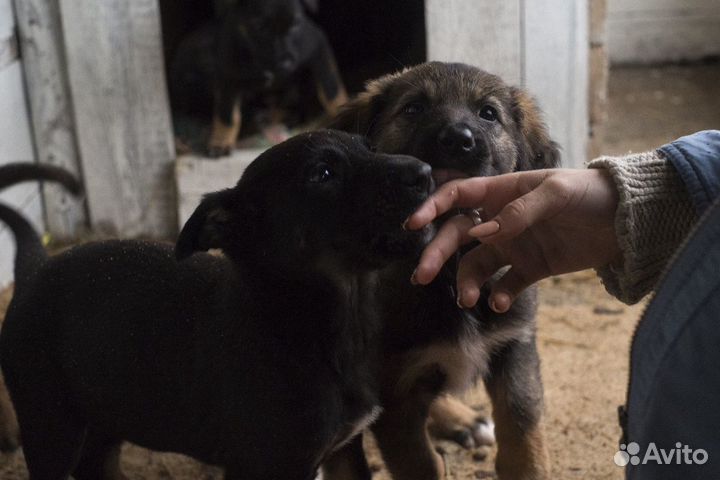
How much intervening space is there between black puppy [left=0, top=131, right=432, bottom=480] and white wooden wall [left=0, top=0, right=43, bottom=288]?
5.26 ft

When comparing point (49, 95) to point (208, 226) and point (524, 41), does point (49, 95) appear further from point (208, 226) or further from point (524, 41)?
point (208, 226)

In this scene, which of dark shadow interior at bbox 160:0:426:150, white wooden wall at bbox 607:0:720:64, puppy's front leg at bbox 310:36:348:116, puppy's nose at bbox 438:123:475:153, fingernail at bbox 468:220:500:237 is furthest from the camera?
white wooden wall at bbox 607:0:720:64

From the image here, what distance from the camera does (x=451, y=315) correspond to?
97.5 inches

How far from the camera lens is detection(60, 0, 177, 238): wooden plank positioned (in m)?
4.22

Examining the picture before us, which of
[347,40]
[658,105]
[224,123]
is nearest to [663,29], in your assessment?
[658,105]

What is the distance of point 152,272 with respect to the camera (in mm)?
2422

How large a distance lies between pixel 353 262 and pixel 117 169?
2611mm

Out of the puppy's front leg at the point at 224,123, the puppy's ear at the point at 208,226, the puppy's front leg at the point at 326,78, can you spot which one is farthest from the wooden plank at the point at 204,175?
the puppy's ear at the point at 208,226

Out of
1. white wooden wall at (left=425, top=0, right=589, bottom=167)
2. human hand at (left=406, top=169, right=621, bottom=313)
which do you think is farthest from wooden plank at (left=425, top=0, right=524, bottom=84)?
human hand at (left=406, top=169, right=621, bottom=313)

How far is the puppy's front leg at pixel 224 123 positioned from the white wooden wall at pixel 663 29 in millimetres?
3347

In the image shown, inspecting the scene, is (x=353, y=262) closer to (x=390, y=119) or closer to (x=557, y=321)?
(x=390, y=119)

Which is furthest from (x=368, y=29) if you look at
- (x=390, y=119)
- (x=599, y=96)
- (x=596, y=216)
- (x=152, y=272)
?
(x=596, y=216)

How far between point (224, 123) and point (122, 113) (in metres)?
0.48

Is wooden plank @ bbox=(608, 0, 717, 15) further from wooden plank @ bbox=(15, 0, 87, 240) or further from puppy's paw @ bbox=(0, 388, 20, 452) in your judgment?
puppy's paw @ bbox=(0, 388, 20, 452)
